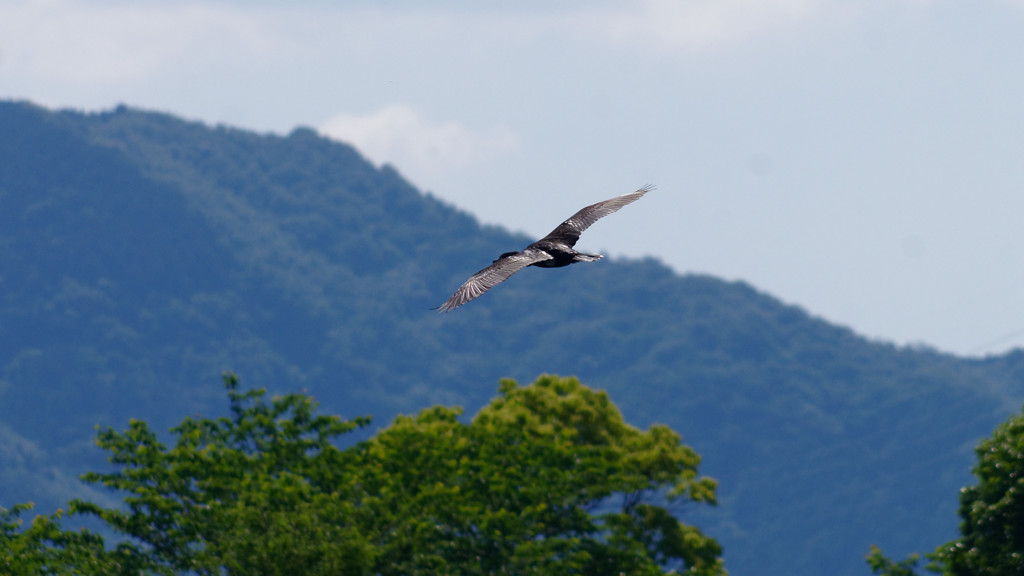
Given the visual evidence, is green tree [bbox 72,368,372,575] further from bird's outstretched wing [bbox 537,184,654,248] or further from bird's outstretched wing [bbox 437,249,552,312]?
bird's outstretched wing [bbox 437,249,552,312]

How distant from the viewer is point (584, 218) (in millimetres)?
18000

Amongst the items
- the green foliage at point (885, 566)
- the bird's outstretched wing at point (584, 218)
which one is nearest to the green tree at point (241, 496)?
the bird's outstretched wing at point (584, 218)

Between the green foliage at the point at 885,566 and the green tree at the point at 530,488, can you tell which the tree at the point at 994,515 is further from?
the green tree at the point at 530,488

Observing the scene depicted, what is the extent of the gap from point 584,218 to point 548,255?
9.76ft

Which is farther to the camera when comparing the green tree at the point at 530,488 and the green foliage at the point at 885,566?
the green foliage at the point at 885,566

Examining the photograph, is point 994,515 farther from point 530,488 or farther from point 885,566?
point 530,488

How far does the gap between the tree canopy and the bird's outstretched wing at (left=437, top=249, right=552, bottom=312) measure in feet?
42.2

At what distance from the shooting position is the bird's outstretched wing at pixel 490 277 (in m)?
13.4

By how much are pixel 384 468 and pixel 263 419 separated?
3.55 meters

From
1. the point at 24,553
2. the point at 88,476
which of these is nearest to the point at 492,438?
the point at 88,476

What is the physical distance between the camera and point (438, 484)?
108ft

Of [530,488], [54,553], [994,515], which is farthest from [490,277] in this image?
[530,488]

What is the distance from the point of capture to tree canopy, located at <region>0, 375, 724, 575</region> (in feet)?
89.8

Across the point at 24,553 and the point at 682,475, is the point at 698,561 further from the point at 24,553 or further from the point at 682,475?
the point at 24,553
